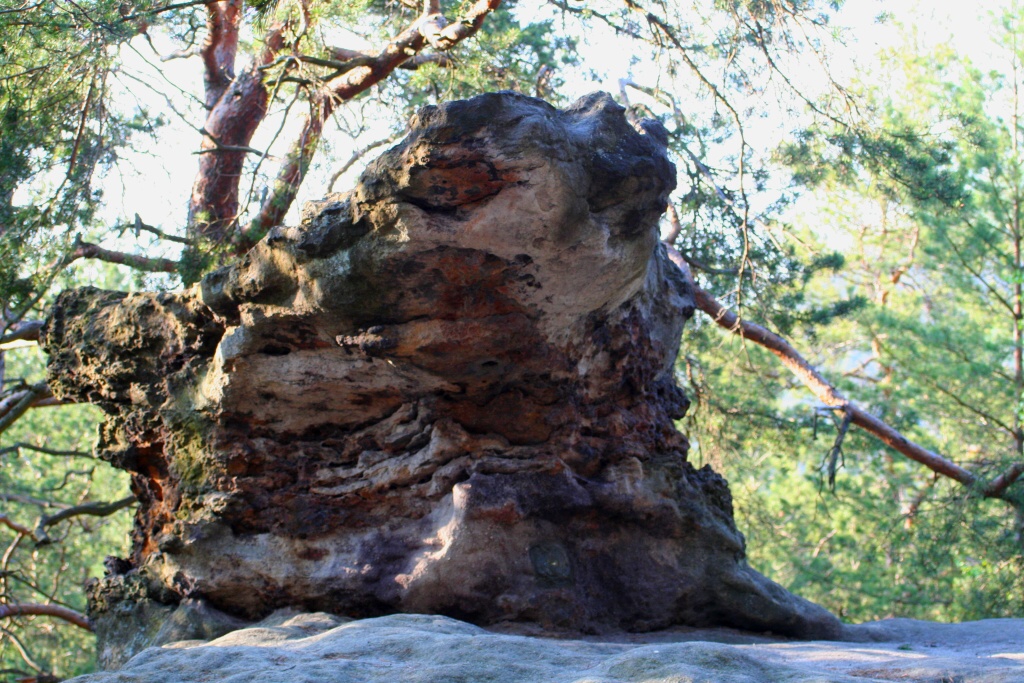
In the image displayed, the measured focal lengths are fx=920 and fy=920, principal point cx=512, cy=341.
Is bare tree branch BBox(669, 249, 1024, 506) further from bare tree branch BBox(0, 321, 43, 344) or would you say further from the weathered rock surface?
bare tree branch BBox(0, 321, 43, 344)

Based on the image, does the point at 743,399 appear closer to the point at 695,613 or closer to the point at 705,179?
the point at 705,179

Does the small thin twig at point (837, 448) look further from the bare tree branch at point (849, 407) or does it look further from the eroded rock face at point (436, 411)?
the eroded rock face at point (436, 411)

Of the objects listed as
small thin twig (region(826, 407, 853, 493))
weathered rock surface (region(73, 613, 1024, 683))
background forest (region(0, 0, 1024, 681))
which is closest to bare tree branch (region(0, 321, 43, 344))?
background forest (region(0, 0, 1024, 681))

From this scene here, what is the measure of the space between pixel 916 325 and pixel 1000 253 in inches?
66.8

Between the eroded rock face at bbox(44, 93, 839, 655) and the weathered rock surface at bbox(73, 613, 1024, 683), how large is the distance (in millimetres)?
841

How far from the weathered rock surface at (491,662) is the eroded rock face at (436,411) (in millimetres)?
841

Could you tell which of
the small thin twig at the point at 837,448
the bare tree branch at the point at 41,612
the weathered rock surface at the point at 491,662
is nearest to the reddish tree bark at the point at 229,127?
the bare tree branch at the point at 41,612

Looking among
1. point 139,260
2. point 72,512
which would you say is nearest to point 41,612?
point 72,512

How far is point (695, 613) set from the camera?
5.47 m

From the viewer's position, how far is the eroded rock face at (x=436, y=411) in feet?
14.4

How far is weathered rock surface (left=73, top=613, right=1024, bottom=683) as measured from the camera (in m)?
3.12

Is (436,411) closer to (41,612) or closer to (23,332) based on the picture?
(23,332)

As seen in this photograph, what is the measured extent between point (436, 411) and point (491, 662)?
203 centimetres

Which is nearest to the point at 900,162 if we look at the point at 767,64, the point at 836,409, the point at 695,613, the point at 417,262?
the point at 767,64
